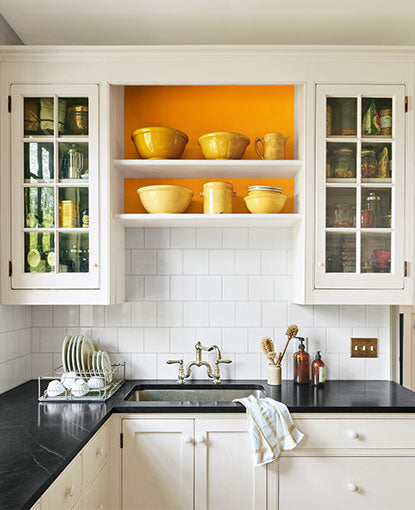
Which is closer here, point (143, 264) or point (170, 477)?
point (170, 477)

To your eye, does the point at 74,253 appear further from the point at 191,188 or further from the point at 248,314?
the point at 248,314

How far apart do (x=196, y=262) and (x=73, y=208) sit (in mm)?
723

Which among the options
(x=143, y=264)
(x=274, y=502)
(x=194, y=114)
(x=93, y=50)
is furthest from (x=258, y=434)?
(x=93, y=50)

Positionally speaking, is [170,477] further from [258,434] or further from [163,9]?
[163,9]

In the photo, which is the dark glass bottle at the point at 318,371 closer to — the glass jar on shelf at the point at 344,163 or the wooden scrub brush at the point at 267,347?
the wooden scrub brush at the point at 267,347

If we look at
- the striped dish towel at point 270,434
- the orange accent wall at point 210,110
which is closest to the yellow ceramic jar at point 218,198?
the orange accent wall at point 210,110

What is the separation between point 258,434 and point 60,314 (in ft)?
4.18

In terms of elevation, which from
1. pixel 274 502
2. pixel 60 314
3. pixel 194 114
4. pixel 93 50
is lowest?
pixel 274 502

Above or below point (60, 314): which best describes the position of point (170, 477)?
below

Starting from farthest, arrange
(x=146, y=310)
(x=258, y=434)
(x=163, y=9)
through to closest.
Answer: (x=146, y=310), (x=163, y=9), (x=258, y=434)

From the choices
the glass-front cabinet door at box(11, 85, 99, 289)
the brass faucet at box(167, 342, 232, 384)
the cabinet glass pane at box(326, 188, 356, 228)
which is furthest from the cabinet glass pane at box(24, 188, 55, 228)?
the cabinet glass pane at box(326, 188, 356, 228)

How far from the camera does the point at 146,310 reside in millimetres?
2568

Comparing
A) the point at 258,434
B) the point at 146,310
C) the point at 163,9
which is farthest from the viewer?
the point at 146,310

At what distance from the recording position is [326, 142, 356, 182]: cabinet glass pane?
2.28 meters
